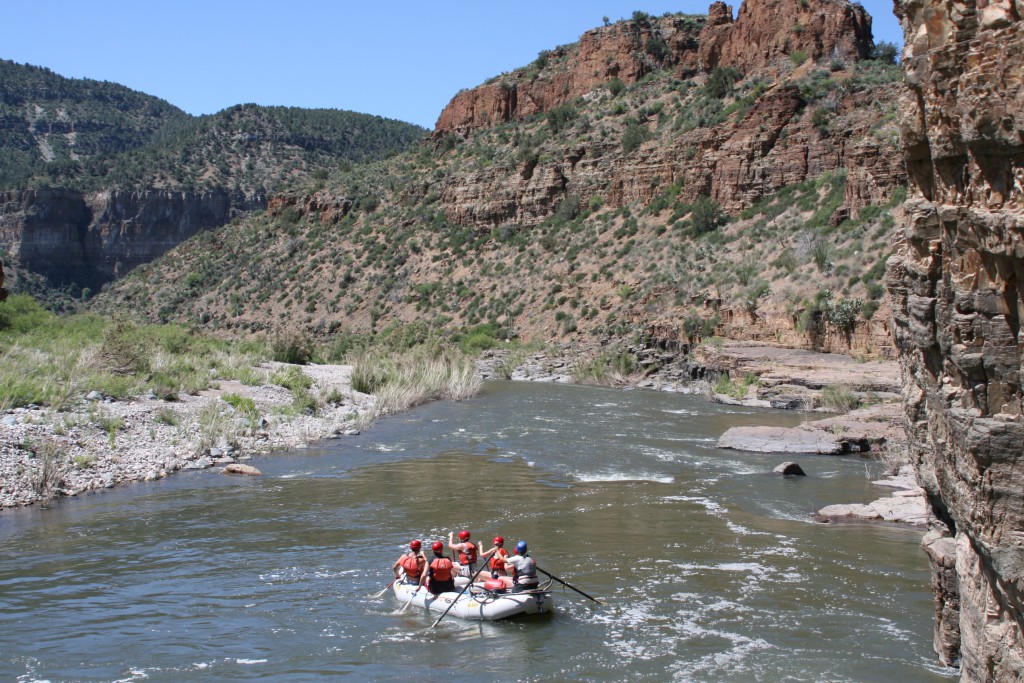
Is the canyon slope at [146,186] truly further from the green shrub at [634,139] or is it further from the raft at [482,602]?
the raft at [482,602]

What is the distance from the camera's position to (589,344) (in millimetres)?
47156

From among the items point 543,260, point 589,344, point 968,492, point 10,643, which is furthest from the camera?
point 543,260

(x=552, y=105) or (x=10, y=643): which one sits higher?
(x=552, y=105)

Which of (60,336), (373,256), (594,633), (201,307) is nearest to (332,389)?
(60,336)

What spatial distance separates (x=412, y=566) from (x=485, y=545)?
9.03 ft

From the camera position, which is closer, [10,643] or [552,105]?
[10,643]

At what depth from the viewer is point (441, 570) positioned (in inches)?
459

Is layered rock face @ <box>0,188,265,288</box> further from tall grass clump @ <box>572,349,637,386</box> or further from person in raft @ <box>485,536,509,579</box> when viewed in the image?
person in raft @ <box>485,536,509,579</box>

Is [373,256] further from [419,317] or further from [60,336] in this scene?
[60,336]

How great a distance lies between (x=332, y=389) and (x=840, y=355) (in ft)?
62.6

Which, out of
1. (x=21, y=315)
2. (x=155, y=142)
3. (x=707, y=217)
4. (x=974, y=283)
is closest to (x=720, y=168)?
(x=707, y=217)

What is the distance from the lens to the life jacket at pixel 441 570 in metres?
11.6

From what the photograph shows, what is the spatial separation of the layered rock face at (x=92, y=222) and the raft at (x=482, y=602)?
91.5 m

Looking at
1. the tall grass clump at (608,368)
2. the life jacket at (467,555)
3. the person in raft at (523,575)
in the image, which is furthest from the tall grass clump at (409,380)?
the person in raft at (523,575)
